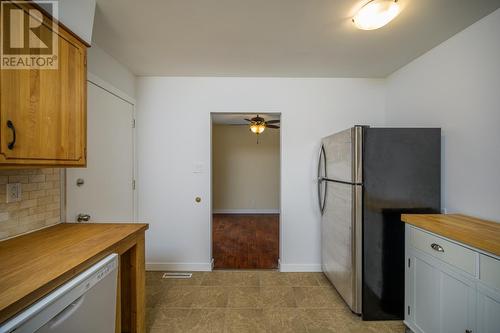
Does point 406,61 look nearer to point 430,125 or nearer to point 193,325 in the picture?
point 430,125

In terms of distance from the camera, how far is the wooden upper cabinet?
3.45ft

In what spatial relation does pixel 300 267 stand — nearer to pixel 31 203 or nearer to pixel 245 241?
pixel 245 241

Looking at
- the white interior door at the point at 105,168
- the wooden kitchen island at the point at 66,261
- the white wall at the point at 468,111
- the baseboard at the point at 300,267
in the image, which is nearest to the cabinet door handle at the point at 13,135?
the wooden kitchen island at the point at 66,261

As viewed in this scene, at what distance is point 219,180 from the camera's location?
5.92 meters

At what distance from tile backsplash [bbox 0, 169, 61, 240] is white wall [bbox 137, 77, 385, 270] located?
3.67 ft

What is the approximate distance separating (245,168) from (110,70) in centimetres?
410

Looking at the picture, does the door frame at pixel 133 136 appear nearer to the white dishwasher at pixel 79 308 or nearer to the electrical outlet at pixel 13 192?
the electrical outlet at pixel 13 192

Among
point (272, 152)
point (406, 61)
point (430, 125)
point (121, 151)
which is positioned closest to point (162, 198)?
point (121, 151)

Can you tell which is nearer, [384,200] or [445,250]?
[445,250]

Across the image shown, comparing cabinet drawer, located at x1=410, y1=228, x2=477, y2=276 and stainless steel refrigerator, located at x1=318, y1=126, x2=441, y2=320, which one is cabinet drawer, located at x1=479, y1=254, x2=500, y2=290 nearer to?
cabinet drawer, located at x1=410, y1=228, x2=477, y2=276

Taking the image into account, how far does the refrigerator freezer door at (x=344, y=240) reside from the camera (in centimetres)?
186

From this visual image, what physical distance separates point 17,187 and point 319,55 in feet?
9.00

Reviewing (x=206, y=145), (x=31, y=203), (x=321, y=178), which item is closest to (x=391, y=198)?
(x=321, y=178)

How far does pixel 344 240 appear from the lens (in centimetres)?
203
